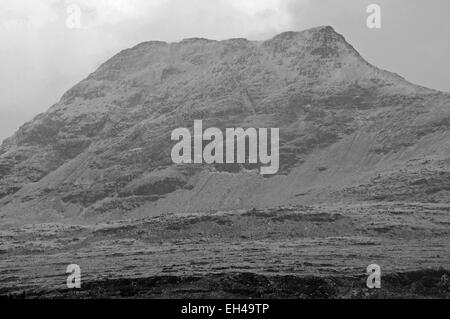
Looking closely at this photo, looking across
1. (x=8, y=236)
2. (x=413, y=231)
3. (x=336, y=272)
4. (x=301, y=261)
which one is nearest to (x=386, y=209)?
(x=413, y=231)

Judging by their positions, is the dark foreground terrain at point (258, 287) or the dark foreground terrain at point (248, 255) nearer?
the dark foreground terrain at point (258, 287)

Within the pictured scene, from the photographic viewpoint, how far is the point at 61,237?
191 metres

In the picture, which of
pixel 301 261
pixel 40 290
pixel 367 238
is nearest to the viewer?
pixel 40 290

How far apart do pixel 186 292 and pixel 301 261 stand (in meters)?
32.5

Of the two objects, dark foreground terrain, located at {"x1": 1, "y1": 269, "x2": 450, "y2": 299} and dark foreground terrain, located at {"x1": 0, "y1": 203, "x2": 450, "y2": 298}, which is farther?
dark foreground terrain, located at {"x1": 0, "y1": 203, "x2": 450, "y2": 298}

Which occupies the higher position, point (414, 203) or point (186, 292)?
point (414, 203)

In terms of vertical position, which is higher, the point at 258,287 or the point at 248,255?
the point at 248,255

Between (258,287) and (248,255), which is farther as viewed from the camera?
(248,255)

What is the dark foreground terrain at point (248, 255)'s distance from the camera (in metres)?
102

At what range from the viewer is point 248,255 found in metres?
136

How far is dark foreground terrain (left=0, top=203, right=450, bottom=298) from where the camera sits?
102 metres
